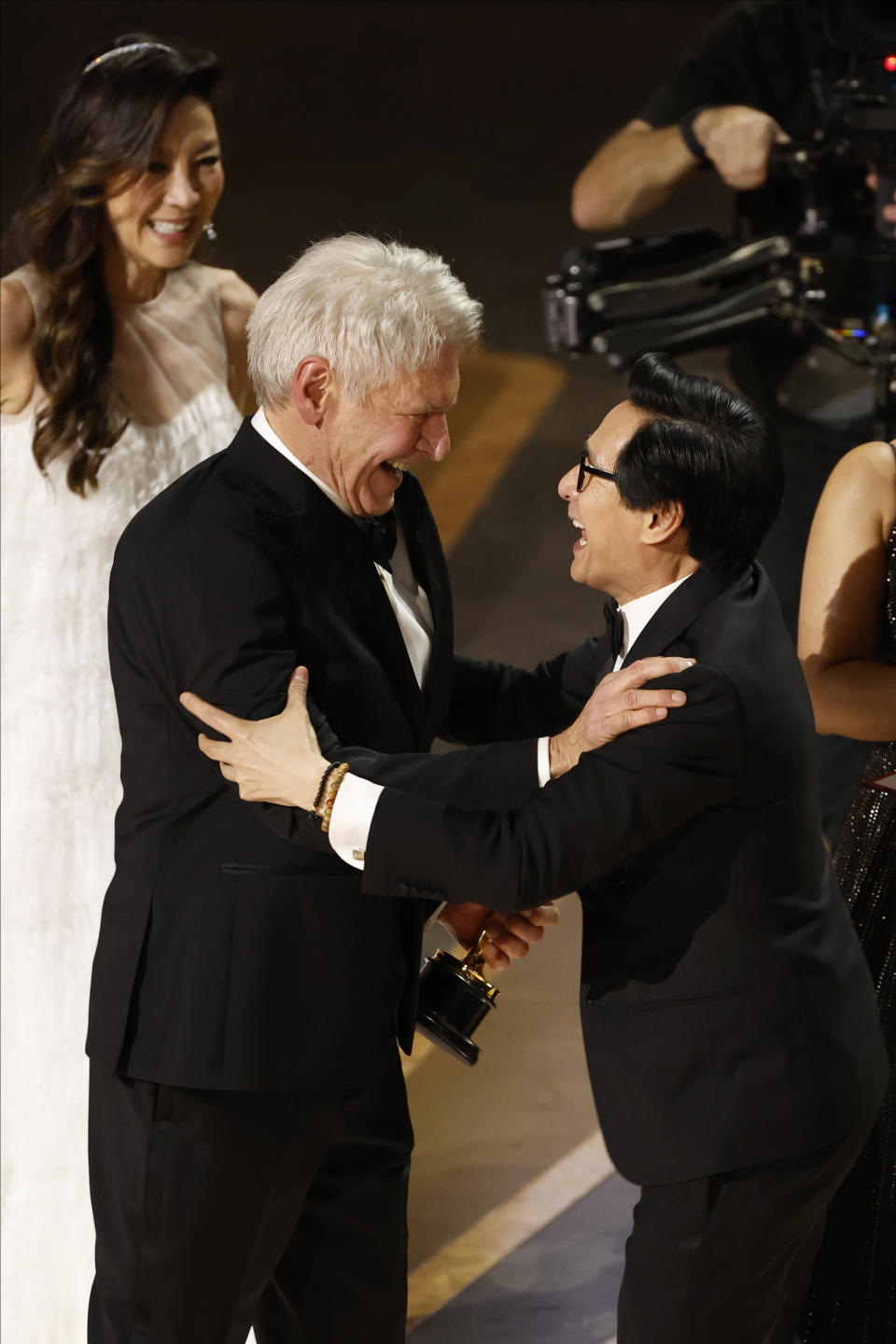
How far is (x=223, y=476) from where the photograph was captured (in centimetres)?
209

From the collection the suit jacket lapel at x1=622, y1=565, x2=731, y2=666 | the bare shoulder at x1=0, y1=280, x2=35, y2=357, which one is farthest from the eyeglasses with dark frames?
the bare shoulder at x1=0, y1=280, x2=35, y2=357

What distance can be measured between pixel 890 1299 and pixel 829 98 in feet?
7.46

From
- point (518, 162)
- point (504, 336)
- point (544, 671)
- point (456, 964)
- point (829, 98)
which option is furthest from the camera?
point (518, 162)

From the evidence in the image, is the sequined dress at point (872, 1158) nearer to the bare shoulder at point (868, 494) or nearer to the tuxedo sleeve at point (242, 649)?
the bare shoulder at point (868, 494)

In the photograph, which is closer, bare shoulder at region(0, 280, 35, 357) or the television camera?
bare shoulder at region(0, 280, 35, 357)

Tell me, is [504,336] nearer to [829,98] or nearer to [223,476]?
[829,98]

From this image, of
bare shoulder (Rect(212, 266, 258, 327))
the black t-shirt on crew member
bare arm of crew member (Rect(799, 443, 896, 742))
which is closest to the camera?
bare arm of crew member (Rect(799, 443, 896, 742))

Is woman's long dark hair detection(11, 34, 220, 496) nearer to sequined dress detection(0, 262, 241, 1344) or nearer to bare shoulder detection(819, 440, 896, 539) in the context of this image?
sequined dress detection(0, 262, 241, 1344)

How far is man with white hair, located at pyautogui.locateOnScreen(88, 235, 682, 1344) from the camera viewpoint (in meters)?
2.00

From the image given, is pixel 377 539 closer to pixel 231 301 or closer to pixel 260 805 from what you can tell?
pixel 260 805

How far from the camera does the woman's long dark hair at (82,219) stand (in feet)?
9.42

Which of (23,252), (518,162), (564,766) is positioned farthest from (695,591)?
(518,162)

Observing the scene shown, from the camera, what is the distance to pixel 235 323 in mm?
3258

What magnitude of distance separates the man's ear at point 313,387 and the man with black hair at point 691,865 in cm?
31
